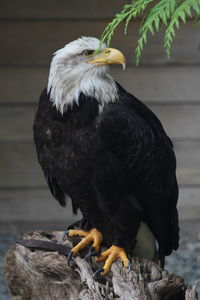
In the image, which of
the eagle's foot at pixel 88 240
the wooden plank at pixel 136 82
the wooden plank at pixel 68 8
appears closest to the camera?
the eagle's foot at pixel 88 240

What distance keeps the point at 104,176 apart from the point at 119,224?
0.87ft

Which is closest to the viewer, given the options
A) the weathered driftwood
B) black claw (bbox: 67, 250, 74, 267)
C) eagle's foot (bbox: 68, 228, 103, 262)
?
the weathered driftwood

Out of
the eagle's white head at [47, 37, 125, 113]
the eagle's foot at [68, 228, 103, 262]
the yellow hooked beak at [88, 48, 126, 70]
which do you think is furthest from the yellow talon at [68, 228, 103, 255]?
the yellow hooked beak at [88, 48, 126, 70]

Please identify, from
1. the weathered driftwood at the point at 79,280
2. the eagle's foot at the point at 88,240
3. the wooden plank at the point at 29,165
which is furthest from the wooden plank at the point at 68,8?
the weathered driftwood at the point at 79,280

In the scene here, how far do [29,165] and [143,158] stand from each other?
2.69m

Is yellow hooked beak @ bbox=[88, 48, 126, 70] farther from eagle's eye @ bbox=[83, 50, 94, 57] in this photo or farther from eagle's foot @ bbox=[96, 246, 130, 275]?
eagle's foot @ bbox=[96, 246, 130, 275]

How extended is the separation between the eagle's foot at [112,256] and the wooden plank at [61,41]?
2.52 m

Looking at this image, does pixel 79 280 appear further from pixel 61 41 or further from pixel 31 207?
pixel 31 207

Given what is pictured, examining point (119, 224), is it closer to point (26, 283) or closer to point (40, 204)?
point (26, 283)

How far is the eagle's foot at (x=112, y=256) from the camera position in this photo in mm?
3375

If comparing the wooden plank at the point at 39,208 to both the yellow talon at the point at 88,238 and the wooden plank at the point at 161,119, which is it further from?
the yellow talon at the point at 88,238

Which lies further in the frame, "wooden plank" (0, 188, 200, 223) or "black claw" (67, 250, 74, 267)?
Answer: "wooden plank" (0, 188, 200, 223)

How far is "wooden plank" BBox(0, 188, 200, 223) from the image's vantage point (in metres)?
6.13

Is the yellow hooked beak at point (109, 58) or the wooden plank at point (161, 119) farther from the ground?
the yellow hooked beak at point (109, 58)
